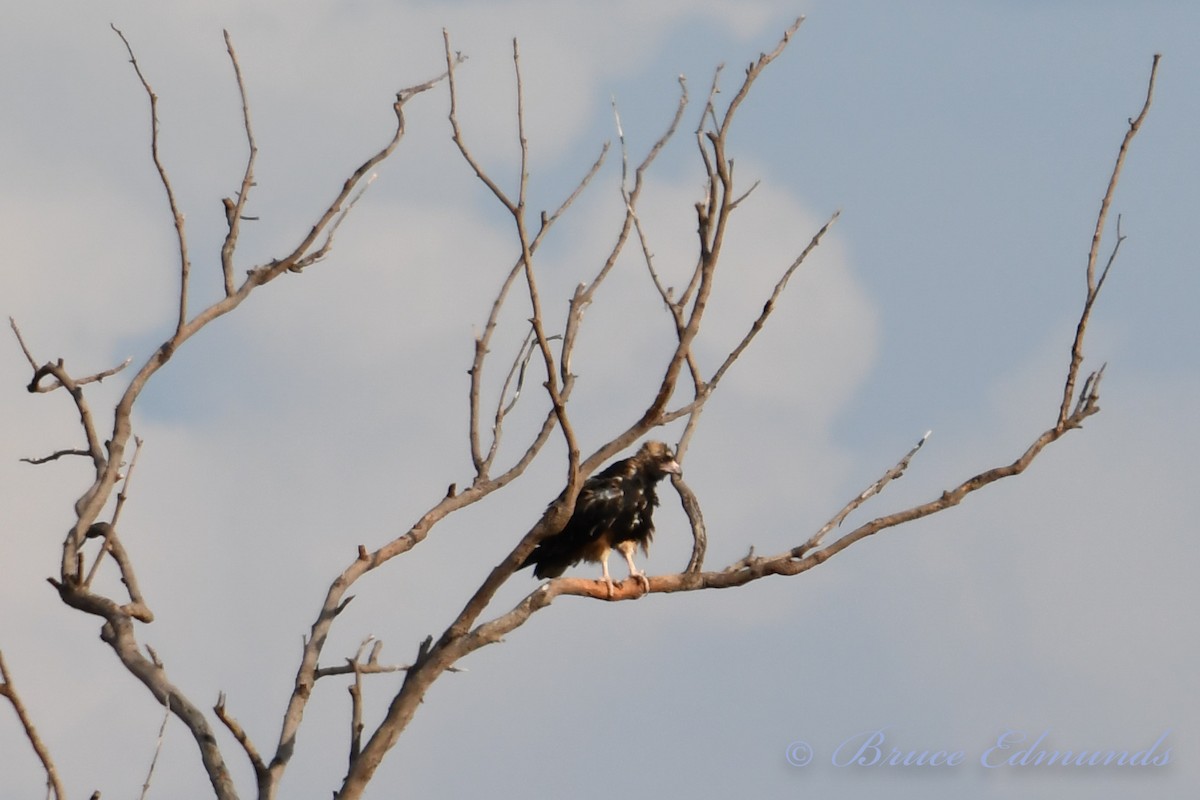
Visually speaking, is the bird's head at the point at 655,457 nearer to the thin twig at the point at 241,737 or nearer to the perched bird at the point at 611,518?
the perched bird at the point at 611,518

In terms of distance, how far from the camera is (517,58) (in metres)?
7.18

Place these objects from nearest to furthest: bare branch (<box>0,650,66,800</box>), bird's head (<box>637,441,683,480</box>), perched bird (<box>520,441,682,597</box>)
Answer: bare branch (<box>0,650,66,800</box>) < perched bird (<box>520,441,682,597</box>) < bird's head (<box>637,441,683,480</box>)

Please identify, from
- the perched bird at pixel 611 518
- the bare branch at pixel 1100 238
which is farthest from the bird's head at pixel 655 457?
the bare branch at pixel 1100 238

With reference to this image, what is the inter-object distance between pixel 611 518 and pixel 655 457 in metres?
0.72

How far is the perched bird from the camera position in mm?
11227

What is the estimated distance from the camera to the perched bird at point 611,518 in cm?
1123

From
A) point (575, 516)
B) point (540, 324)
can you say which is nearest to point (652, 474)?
point (575, 516)

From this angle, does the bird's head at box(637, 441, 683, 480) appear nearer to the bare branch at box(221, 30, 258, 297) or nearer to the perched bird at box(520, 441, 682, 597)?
the perched bird at box(520, 441, 682, 597)

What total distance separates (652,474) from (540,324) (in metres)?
5.00

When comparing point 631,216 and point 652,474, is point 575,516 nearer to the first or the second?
point 652,474

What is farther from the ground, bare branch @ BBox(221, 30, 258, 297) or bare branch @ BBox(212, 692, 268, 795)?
bare branch @ BBox(221, 30, 258, 297)

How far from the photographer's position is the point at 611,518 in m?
11.4

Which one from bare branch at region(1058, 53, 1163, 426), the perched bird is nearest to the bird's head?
the perched bird

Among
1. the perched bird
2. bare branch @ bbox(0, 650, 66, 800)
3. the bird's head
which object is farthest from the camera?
the bird's head
